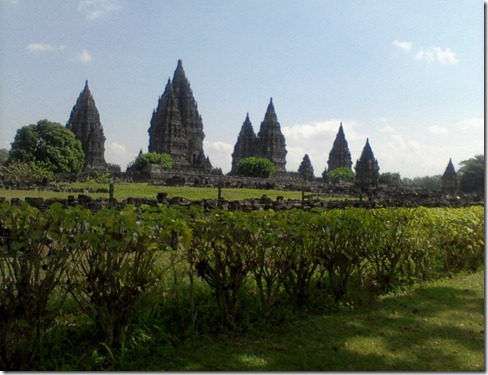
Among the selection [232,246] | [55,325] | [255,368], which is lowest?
[255,368]

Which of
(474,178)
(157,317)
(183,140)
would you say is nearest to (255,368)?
(157,317)

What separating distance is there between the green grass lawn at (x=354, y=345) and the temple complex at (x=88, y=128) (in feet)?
195

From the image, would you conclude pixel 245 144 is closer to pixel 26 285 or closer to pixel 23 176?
pixel 23 176

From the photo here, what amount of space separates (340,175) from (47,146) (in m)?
43.4

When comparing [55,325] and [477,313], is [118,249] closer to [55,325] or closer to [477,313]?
[55,325]

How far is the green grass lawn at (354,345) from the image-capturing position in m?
3.80

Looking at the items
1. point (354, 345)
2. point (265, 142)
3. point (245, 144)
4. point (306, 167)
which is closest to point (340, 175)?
point (306, 167)

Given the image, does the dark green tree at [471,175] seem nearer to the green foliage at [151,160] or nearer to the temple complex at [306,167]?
the temple complex at [306,167]

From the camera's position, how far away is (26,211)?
354cm

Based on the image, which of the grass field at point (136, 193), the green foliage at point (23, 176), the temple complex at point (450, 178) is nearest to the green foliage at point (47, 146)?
the green foliage at point (23, 176)

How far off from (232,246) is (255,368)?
1.18 meters

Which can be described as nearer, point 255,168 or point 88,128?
point 255,168

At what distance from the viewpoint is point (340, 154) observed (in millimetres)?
78250

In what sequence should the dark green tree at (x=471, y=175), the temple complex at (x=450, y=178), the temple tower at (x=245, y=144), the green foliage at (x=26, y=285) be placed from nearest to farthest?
1. the green foliage at (x=26, y=285)
2. the dark green tree at (x=471, y=175)
3. the temple complex at (x=450, y=178)
4. the temple tower at (x=245, y=144)
